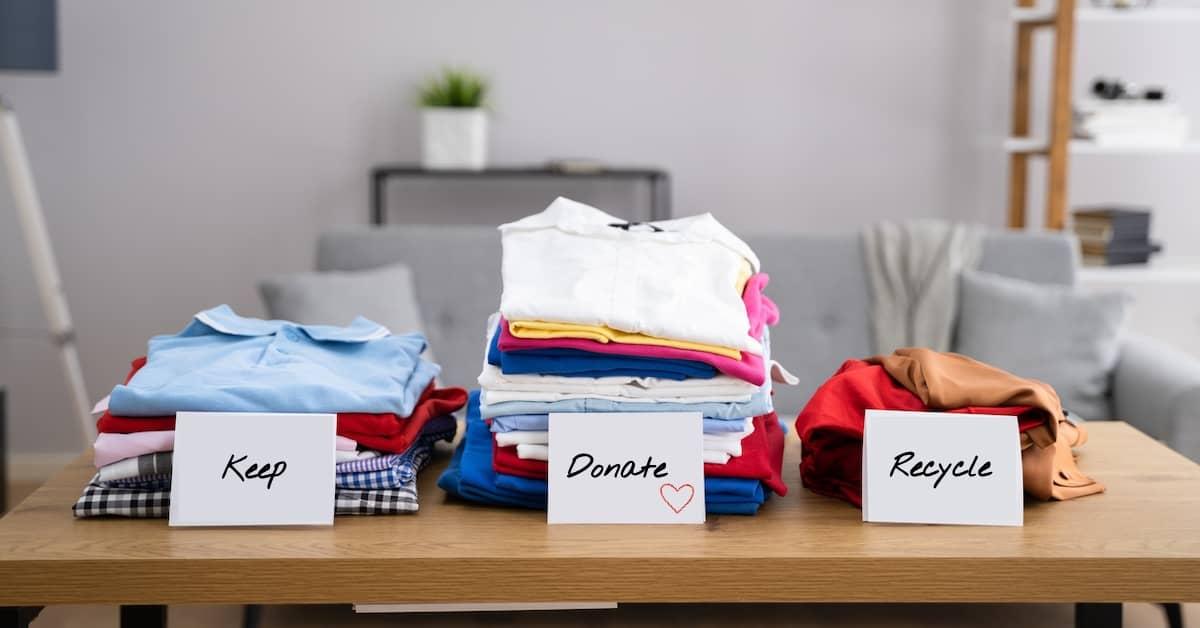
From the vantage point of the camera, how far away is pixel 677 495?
1.14 metres

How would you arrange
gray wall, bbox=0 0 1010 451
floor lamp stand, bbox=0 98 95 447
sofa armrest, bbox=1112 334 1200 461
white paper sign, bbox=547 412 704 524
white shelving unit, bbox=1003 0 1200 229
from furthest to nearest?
gray wall, bbox=0 0 1010 451 < white shelving unit, bbox=1003 0 1200 229 < floor lamp stand, bbox=0 98 95 447 < sofa armrest, bbox=1112 334 1200 461 < white paper sign, bbox=547 412 704 524

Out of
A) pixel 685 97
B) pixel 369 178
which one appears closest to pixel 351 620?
pixel 369 178

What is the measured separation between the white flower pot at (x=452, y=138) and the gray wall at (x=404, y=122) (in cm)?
27

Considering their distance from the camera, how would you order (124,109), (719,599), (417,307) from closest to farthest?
(719,599) < (417,307) < (124,109)

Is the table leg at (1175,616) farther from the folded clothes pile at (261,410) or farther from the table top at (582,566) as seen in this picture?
the folded clothes pile at (261,410)

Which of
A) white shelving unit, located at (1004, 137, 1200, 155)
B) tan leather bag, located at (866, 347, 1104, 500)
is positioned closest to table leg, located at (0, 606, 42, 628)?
tan leather bag, located at (866, 347, 1104, 500)

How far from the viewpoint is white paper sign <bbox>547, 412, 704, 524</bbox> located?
1.13 m

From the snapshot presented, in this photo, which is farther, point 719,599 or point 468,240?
point 468,240

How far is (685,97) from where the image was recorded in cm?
370

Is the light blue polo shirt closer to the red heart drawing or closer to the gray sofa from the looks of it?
the red heart drawing

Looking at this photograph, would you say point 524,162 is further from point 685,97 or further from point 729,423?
point 729,423

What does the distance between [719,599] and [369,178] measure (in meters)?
2.85

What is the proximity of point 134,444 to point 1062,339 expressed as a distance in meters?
2.05

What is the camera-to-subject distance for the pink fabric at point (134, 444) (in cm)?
115
